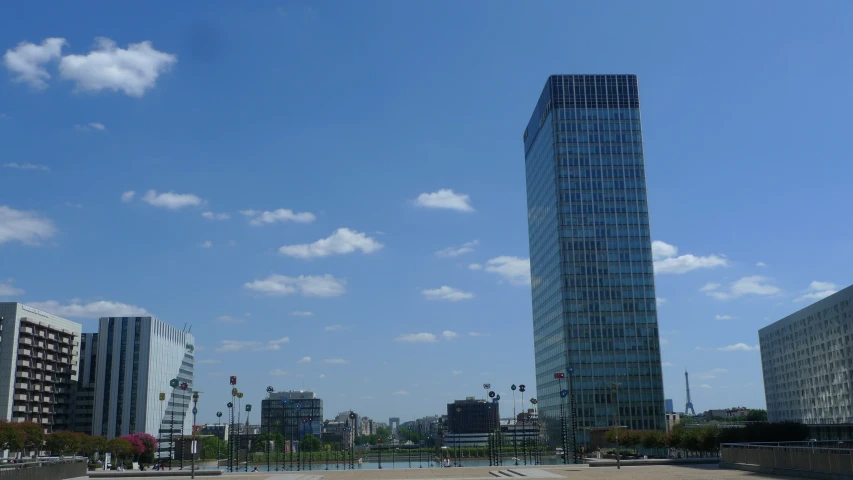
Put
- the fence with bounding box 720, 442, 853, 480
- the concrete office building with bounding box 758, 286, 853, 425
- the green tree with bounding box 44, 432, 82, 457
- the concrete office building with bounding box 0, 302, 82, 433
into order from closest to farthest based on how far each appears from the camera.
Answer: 1. the fence with bounding box 720, 442, 853, 480
2. the green tree with bounding box 44, 432, 82, 457
3. the concrete office building with bounding box 758, 286, 853, 425
4. the concrete office building with bounding box 0, 302, 82, 433

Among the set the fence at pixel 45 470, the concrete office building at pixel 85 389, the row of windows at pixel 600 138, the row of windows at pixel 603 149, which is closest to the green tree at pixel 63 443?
the fence at pixel 45 470

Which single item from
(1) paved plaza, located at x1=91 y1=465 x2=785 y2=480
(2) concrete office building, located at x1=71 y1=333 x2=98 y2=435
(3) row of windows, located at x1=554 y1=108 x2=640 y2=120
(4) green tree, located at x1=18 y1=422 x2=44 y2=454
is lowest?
(1) paved plaza, located at x1=91 y1=465 x2=785 y2=480

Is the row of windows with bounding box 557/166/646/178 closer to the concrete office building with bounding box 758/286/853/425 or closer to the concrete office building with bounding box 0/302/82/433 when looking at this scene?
the concrete office building with bounding box 758/286/853/425

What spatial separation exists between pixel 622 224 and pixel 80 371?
127285 mm

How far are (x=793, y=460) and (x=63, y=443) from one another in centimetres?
9140

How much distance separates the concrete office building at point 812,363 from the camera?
416ft

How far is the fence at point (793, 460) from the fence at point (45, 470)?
153 ft

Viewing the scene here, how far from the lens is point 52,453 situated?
106375 millimetres

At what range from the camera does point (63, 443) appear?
102500 mm

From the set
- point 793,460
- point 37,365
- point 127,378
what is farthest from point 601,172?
point 37,365

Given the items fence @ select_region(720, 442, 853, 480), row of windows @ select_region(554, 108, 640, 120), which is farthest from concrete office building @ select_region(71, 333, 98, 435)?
fence @ select_region(720, 442, 853, 480)

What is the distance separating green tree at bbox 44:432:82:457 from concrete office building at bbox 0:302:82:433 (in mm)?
45045

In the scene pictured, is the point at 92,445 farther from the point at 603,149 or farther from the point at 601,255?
the point at 603,149

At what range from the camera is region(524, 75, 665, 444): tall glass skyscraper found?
475 ft
